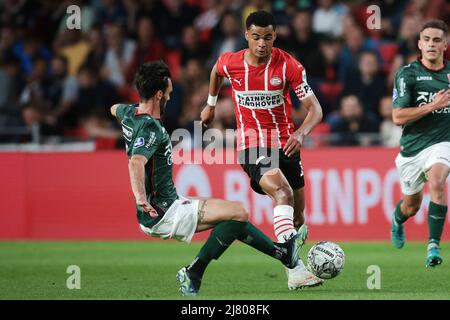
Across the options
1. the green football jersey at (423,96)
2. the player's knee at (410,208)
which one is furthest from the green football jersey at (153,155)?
the player's knee at (410,208)

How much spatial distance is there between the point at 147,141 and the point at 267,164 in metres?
1.58

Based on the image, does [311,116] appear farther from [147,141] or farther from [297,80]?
[147,141]

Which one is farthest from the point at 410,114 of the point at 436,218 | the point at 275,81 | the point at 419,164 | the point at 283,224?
the point at 283,224

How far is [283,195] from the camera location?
8.70 m

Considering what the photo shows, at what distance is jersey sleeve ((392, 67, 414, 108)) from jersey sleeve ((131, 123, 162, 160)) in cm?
301

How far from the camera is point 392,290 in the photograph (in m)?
8.31

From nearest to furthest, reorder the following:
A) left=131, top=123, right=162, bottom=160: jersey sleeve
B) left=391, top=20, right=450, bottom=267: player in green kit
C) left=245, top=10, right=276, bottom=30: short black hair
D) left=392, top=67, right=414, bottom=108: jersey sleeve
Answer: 1. left=131, top=123, right=162, bottom=160: jersey sleeve
2. left=245, top=10, right=276, bottom=30: short black hair
3. left=391, top=20, right=450, bottom=267: player in green kit
4. left=392, top=67, right=414, bottom=108: jersey sleeve

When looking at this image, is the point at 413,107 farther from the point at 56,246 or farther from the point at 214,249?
the point at 56,246

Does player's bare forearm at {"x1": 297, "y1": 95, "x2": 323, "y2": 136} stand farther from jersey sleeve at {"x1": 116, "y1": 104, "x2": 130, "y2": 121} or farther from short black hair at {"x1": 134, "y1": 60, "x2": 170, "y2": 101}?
jersey sleeve at {"x1": 116, "y1": 104, "x2": 130, "y2": 121}

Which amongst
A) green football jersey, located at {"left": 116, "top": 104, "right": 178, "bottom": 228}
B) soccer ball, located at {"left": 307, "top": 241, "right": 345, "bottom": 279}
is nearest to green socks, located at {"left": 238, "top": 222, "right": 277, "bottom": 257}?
soccer ball, located at {"left": 307, "top": 241, "right": 345, "bottom": 279}

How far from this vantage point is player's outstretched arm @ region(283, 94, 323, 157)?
28.3 feet

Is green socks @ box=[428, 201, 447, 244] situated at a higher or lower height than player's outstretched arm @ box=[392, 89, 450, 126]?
lower

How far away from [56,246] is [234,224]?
5.85 metres
